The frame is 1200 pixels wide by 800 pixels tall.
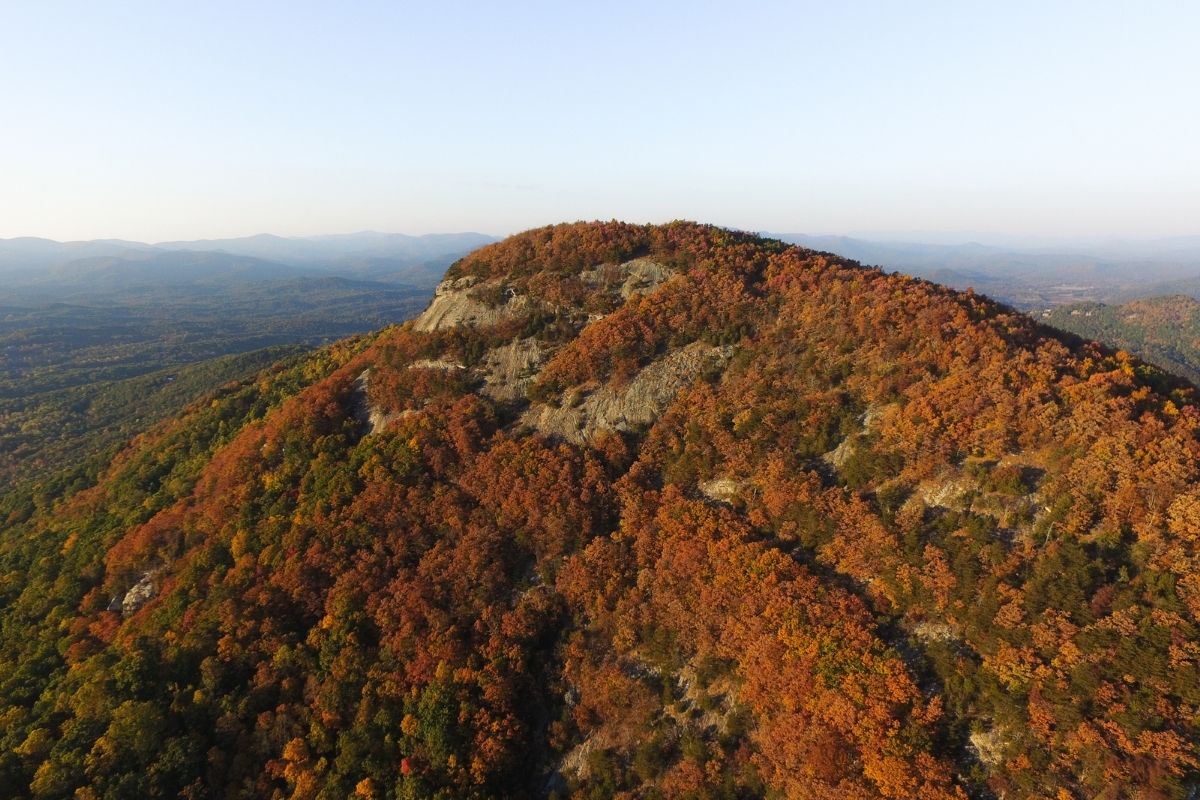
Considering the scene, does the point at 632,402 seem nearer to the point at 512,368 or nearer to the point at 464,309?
the point at 512,368

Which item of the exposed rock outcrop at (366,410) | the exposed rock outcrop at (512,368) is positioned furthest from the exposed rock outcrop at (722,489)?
the exposed rock outcrop at (366,410)

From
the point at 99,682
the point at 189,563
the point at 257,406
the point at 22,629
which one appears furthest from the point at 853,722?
the point at 257,406

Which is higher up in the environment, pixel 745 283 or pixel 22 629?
pixel 745 283

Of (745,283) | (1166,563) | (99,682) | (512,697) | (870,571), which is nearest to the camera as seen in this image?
(1166,563)

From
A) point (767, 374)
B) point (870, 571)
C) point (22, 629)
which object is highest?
point (767, 374)

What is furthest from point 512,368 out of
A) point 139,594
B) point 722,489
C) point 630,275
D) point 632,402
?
point 139,594

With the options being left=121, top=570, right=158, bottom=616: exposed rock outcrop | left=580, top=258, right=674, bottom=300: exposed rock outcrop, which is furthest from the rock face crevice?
left=121, top=570, right=158, bottom=616: exposed rock outcrop

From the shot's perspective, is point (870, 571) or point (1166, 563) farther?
point (870, 571)

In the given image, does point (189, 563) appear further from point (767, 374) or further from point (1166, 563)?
point (1166, 563)

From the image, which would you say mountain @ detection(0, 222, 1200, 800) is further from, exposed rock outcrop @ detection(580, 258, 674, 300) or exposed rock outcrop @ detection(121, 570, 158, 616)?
exposed rock outcrop @ detection(580, 258, 674, 300)
